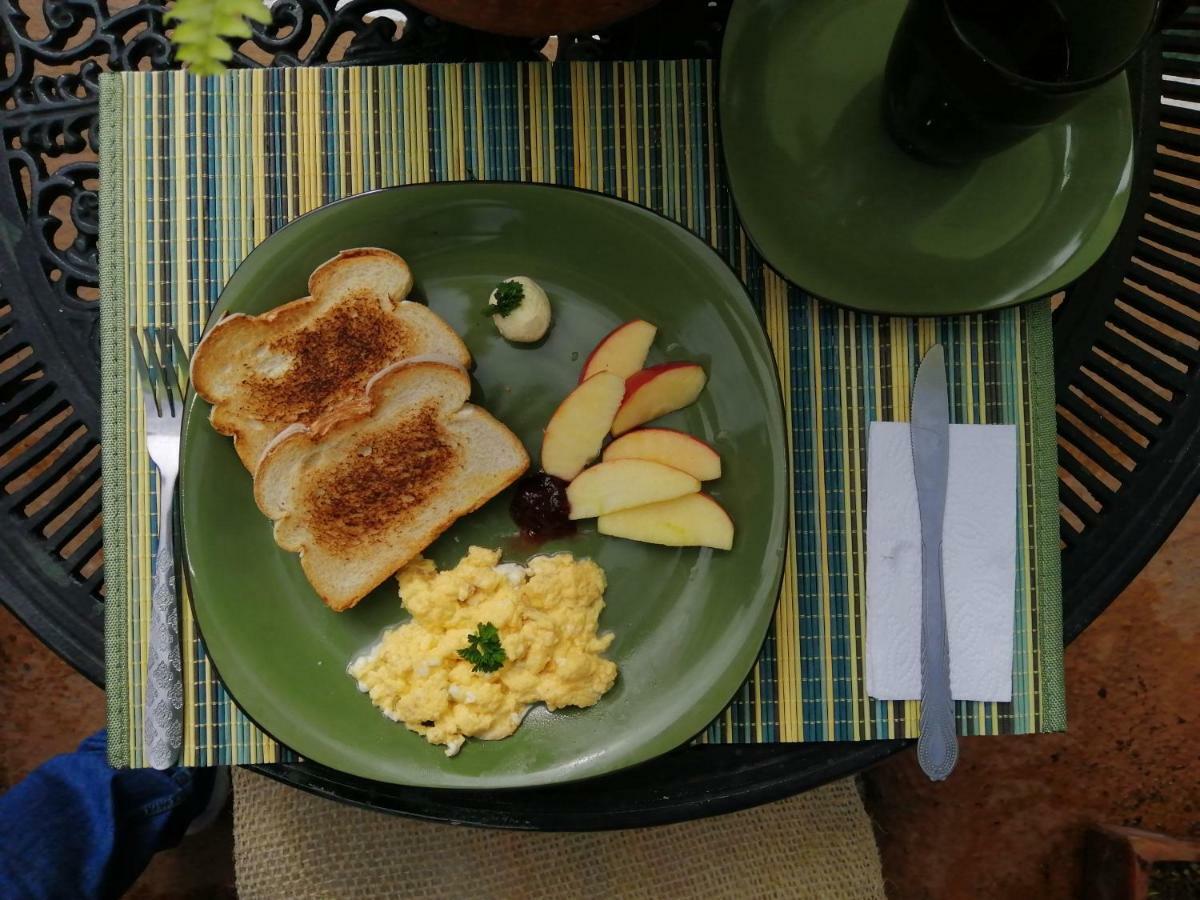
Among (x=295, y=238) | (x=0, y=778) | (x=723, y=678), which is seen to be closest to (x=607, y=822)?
(x=723, y=678)

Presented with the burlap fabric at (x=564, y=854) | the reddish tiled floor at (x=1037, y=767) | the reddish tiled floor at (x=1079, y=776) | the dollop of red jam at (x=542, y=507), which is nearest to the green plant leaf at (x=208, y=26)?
the dollop of red jam at (x=542, y=507)

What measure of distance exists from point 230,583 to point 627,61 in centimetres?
90

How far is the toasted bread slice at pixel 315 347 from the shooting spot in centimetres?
119

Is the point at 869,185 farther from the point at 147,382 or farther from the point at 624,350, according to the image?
the point at 147,382

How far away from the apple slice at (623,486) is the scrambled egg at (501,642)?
8cm

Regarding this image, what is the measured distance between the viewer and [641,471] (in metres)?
1.23

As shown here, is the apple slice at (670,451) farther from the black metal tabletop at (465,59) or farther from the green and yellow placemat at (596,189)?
the black metal tabletop at (465,59)

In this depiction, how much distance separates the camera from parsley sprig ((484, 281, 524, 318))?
121cm

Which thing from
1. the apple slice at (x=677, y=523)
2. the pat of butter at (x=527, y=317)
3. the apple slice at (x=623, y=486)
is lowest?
the apple slice at (x=677, y=523)

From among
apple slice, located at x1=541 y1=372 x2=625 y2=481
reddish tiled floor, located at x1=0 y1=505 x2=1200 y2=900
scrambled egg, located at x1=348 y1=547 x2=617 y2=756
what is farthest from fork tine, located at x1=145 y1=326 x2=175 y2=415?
reddish tiled floor, located at x1=0 y1=505 x2=1200 y2=900

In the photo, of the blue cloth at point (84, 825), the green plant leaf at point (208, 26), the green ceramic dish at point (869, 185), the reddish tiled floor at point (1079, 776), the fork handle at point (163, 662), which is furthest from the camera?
the reddish tiled floor at point (1079, 776)

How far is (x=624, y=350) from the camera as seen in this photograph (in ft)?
4.08

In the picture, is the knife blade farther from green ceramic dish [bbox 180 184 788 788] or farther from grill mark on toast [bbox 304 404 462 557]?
grill mark on toast [bbox 304 404 462 557]

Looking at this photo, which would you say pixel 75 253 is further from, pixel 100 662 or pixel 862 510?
pixel 862 510
